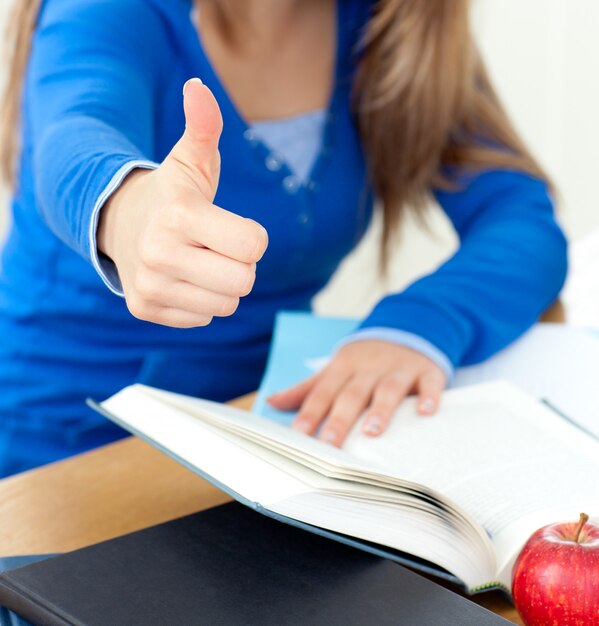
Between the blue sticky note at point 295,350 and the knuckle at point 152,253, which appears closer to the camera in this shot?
the knuckle at point 152,253

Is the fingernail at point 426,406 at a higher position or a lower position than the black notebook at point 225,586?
higher

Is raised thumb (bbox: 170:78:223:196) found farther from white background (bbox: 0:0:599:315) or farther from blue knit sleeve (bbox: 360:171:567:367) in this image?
white background (bbox: 0:0:599:315)

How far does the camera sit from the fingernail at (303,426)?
0.68m

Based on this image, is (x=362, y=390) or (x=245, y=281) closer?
(x=245, y=281)

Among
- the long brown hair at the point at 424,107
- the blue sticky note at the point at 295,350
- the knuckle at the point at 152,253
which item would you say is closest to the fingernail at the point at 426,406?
the blue sticky note at the point at 295,350

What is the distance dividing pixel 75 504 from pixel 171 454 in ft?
0.44

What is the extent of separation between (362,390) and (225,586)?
0.93 feet

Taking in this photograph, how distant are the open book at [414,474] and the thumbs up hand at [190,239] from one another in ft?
0.33

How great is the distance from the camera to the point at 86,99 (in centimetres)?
70

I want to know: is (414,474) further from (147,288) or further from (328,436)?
(147,288)

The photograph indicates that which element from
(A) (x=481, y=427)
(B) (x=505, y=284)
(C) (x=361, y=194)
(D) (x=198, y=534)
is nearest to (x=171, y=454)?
(D) (x=198, y=534)

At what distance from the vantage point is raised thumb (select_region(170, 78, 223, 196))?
1.44ft

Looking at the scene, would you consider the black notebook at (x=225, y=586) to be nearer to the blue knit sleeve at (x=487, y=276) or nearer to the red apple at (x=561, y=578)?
the red apple at (x=561, y=578)

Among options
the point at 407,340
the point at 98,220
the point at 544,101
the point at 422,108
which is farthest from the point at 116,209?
the point at 544,101
